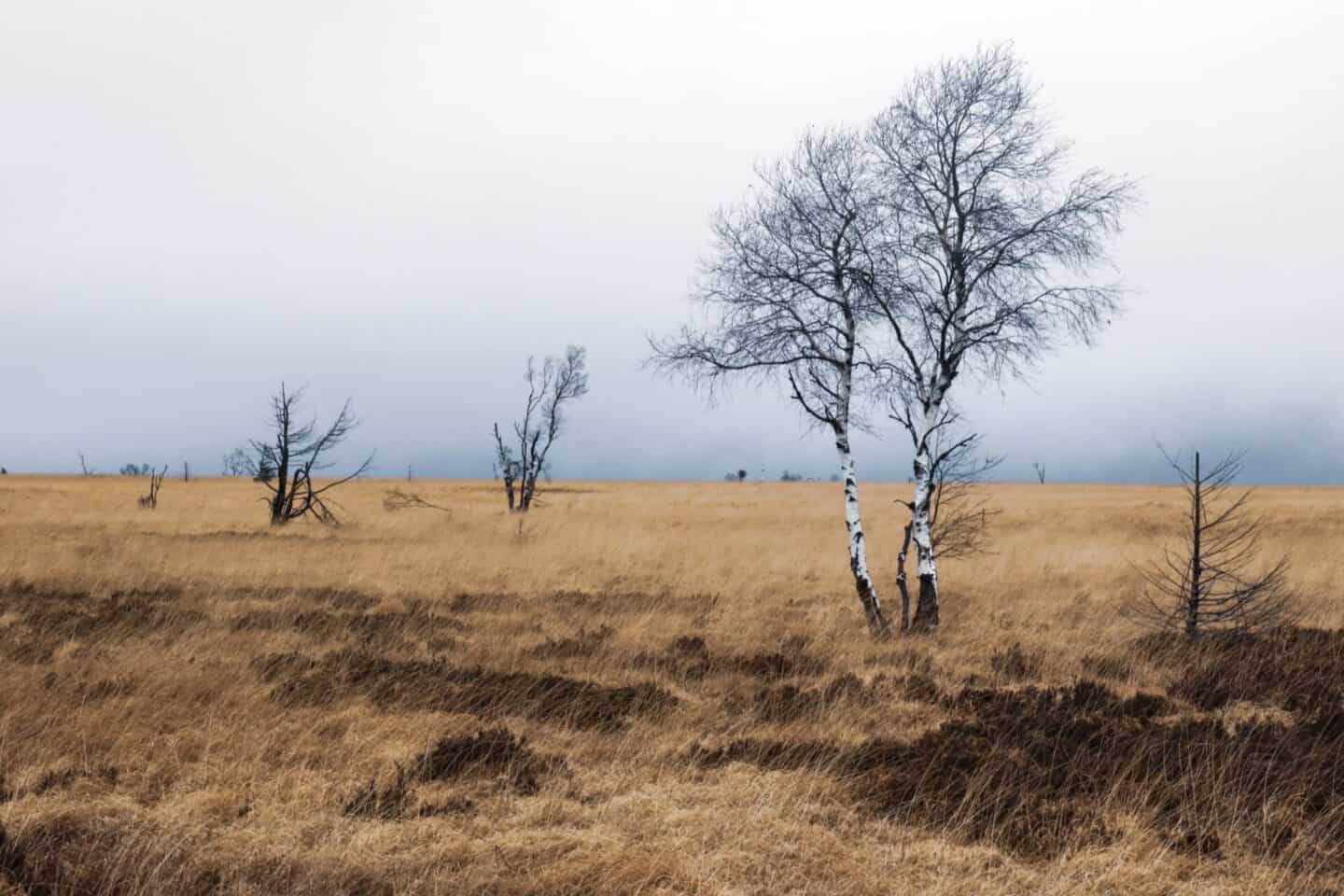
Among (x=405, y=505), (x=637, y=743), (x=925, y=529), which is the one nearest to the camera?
(x=637, y=743)

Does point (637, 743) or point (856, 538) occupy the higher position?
point (856, 538)

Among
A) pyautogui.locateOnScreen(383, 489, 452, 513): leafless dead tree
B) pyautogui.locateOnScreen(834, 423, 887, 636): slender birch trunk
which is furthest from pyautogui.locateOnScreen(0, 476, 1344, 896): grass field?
pyautogui.locateOnScreen(383, 489, 452, 513): leafless dead tree

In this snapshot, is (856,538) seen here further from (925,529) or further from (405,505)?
(405,505)

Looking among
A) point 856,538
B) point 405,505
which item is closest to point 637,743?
point 856,538

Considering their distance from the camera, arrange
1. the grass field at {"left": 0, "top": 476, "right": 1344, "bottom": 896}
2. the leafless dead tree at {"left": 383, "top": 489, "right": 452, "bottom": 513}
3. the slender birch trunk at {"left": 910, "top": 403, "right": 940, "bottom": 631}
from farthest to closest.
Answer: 1. the leafless dead tree at {"left": 383, "top": 489, "right": 452, "bottom": 513}
2. the slender birch trunk at {"left": 910, "top": 403, "right": 940, "bottom": 631}
3. the grass field at {"left": 0, "top": 476, "right": 1344, "bottom": 896}

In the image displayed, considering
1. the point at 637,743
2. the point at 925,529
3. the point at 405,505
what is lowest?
the point at 637,743

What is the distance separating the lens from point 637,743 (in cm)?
742

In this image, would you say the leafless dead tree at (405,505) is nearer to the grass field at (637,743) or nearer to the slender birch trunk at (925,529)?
the grass field at (637,743)

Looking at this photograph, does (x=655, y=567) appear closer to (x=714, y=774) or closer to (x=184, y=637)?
(x=184, y=637)

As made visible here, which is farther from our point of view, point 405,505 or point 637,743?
point 405,505

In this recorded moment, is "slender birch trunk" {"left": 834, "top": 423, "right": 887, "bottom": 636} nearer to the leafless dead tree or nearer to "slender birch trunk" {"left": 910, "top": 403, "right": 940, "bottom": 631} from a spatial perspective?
"slender birch trunk" {"left": 910, "top": 403, "right": 940, "bottom": 631}

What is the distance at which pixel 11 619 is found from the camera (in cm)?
1203

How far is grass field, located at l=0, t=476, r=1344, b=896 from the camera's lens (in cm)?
506

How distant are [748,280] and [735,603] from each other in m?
5.84
